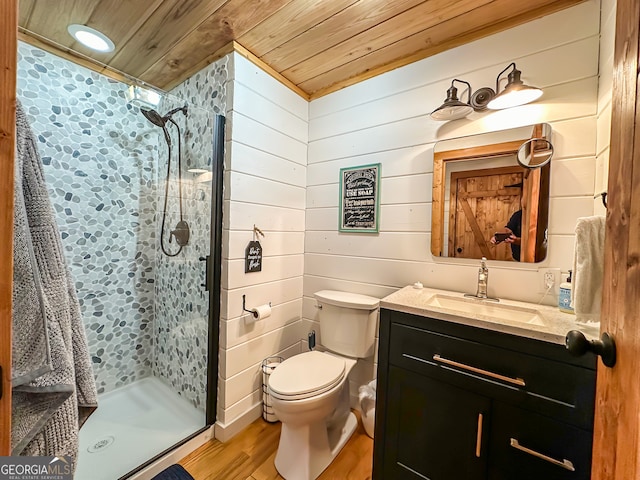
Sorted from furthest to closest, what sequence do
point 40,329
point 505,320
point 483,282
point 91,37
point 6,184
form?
point 91,37 → point 483,282 → point 505,320 → point 40,329 → point 6,184

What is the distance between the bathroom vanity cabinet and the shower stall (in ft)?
3.49

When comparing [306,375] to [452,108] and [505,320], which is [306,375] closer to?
[505,320]

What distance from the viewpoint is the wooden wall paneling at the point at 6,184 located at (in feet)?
1.54

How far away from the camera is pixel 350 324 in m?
1.63

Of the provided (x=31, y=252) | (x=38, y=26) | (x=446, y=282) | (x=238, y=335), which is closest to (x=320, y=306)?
(x=238, y=335)

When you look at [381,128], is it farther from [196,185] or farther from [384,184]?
[196,185]

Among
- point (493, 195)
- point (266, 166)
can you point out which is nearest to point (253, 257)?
point (266, 166)

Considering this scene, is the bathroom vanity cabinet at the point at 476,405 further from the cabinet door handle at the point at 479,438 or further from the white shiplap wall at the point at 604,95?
the white shiplap wall at the point at 604,95

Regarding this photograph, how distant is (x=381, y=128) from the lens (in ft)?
5.73

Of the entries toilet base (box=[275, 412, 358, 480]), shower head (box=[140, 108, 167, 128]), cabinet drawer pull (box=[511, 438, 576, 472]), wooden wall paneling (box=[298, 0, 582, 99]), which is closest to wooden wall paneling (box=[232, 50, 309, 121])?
wooden wall paneling (box=[298, 0, 582, 99])

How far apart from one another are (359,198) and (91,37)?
1845 mm

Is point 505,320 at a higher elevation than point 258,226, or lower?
lower

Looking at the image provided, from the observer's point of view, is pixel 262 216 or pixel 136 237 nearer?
pixel 262 216

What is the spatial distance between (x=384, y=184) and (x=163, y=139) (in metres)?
1.68
